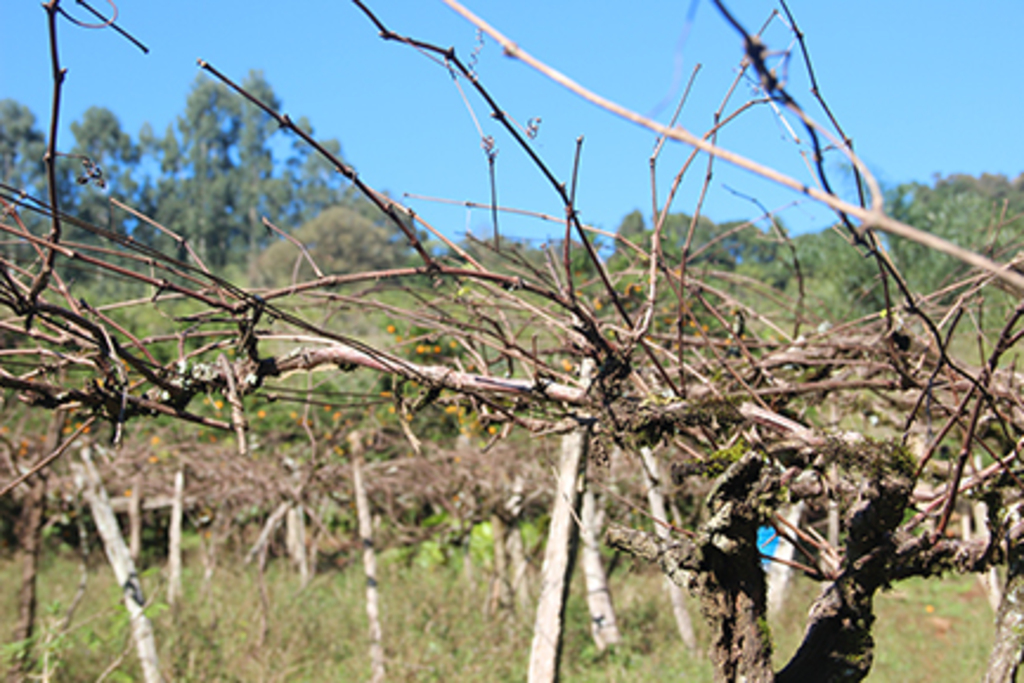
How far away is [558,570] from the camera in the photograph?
9.60 ft

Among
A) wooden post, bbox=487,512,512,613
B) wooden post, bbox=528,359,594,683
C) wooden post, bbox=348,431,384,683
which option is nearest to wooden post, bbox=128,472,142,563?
wooden post, bbox=348,431,384,683

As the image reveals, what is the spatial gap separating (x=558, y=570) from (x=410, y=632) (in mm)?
3543

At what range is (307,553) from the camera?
8.48 metres

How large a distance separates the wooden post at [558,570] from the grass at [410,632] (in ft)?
8.33

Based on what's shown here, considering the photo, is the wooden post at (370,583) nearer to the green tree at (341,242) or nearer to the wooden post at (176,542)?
the wooden post at (176,542)

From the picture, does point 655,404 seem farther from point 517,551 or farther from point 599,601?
point 517,551

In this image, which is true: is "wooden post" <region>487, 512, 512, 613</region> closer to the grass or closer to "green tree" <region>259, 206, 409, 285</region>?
the grass

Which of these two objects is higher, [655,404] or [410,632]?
[655,404]

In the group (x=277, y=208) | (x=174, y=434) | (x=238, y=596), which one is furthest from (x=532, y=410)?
(x=277, y=208)

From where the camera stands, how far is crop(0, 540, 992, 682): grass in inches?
212

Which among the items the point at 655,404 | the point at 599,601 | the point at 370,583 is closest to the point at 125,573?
the point at 370,583

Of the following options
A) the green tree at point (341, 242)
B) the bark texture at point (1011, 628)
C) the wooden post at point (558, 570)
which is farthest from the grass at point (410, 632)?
A: the green tree at point (341, 242)

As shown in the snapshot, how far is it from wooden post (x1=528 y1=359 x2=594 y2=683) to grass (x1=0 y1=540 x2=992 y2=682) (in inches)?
100.0

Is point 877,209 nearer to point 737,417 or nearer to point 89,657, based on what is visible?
point 737,417
